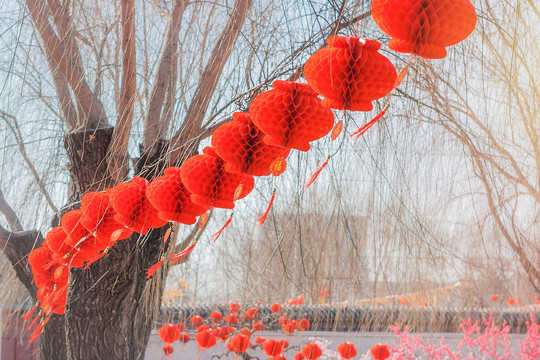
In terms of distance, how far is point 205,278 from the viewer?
1.99 metres

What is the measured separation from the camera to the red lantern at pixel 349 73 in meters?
0.63

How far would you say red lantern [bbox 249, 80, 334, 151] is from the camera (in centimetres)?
71

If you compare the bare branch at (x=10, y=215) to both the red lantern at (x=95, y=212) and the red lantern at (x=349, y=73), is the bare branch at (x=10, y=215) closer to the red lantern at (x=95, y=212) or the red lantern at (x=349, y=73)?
the red lantern at (x=95, y=212)

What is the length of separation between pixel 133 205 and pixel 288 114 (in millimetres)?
408

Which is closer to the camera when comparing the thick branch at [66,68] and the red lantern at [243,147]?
the red lantern at [243,147]

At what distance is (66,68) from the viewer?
1268 millimetres

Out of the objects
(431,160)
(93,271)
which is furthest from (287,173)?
(93,271)

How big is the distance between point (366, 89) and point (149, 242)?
0.87m

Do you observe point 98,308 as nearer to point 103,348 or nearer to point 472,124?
point 103,348

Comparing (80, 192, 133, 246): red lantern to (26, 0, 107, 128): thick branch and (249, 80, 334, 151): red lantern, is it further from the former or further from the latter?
(249, 80, 334, 151): red lantern

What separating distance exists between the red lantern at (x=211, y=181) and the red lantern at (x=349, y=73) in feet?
0.89

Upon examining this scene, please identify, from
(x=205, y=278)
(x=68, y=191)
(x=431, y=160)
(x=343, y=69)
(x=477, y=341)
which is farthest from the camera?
(x=477, y=341)

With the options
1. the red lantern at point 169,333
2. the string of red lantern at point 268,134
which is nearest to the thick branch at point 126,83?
the string of red lantern at point 268,134

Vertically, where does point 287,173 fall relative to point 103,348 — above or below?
above
